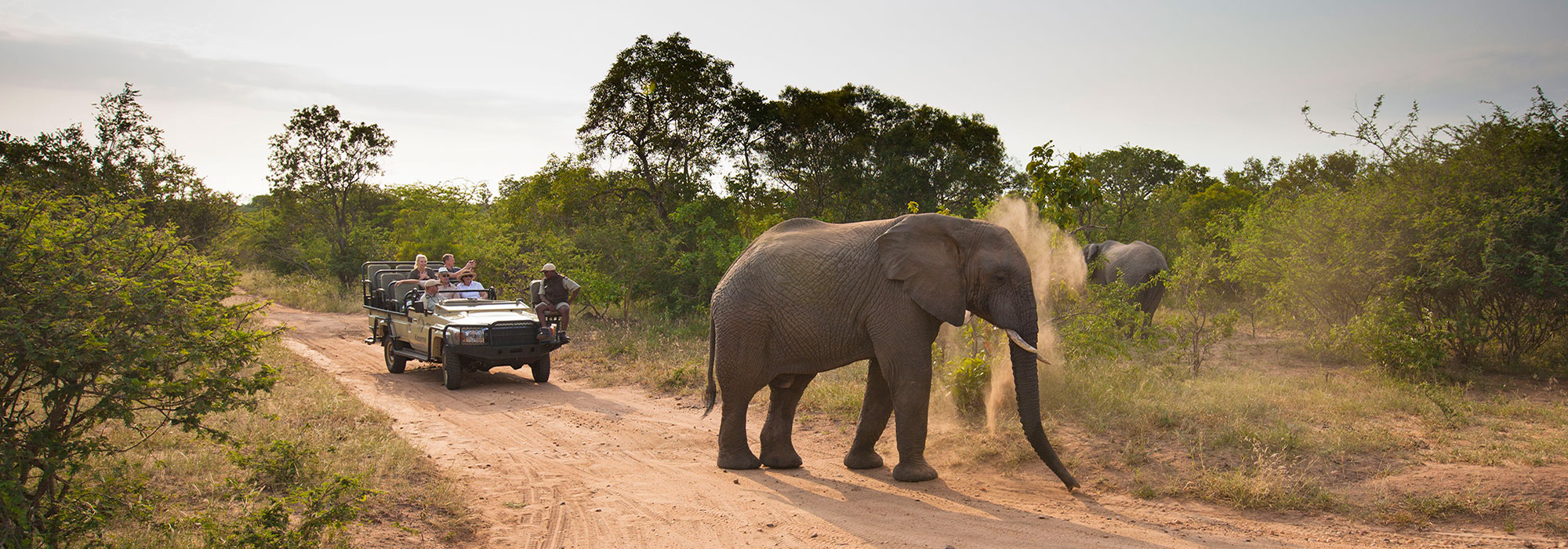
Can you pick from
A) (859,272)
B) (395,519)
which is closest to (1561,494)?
(859,272)

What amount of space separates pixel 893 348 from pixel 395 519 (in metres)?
3.76

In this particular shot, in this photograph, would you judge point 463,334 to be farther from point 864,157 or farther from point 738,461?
point 864,157

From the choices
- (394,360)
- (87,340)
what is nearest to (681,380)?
(394,360)

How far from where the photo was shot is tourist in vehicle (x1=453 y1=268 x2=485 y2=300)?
1338cm

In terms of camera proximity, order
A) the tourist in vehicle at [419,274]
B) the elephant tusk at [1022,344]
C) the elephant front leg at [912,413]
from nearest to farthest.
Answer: the elephant tusk at [1022,344], the elephant front leg at [912,413], the tourist in vehicle at [419,274]

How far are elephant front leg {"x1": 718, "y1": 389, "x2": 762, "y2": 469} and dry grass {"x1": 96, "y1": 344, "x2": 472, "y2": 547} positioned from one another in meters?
2.27

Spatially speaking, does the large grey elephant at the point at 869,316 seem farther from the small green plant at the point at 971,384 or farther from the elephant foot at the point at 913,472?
Result: the small green plant at the point at 971,384

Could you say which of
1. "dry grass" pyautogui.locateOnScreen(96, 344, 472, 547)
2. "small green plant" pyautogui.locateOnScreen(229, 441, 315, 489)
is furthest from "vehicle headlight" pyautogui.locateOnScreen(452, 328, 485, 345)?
"small green plant" pyautogui.locateOnScreen(229, 441, 315, 489)

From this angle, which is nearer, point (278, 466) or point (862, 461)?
point (278, 466)

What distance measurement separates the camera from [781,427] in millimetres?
7812

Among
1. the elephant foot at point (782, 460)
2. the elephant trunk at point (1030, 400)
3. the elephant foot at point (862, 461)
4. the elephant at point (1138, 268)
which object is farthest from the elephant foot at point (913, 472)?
the elephant at point (1138, 268)

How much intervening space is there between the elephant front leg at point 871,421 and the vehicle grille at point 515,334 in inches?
238

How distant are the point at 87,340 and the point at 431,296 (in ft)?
30.2

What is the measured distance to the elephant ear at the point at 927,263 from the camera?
6.85 meters
